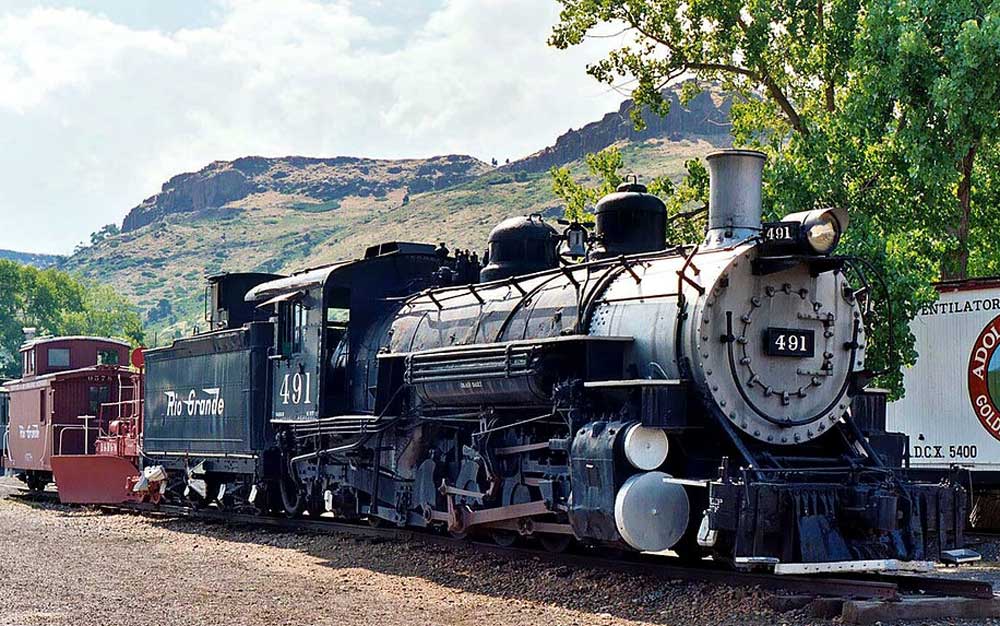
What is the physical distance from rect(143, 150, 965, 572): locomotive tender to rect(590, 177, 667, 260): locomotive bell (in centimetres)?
2

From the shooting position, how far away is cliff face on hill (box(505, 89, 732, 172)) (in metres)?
129

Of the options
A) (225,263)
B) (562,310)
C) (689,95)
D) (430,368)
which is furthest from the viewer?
(225,263)

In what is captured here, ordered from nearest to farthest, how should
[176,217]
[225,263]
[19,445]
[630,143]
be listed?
[19,445] < [630,143] < [225,263] < [176,217]

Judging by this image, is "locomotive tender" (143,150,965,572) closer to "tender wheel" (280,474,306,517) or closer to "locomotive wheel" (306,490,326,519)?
"locomotive wheel" (306,490,326,519)

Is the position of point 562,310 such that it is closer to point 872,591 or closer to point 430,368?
Answer: point 430,368

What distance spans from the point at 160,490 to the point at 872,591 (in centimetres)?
1438

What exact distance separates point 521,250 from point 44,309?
82984 mm

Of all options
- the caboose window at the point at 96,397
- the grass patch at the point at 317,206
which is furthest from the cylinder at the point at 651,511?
the grass patch at the point at 317,206

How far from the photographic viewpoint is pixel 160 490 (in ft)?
69.4

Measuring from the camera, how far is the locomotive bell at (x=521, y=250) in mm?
14633

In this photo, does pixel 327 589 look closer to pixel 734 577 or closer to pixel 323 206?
pixel 734 577

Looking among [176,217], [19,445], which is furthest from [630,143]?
[19,445]

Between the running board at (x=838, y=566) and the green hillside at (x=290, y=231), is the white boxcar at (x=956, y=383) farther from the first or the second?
the green hillside at (x=290, y=231)

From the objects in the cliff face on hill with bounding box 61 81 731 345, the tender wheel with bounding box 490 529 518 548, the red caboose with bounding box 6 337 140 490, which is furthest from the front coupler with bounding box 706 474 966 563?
the cliff face on hill with bounding box 61 81 731 345
